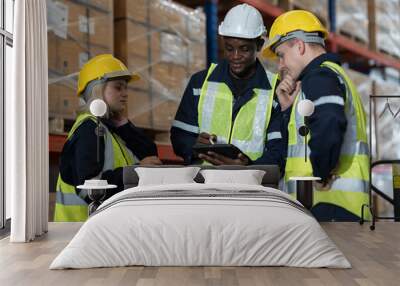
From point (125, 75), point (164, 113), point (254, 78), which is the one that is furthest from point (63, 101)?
point (254, 78)

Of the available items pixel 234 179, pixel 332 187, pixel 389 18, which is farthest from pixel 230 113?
pixel 389 18

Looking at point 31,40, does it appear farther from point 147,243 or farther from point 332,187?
point 332,187

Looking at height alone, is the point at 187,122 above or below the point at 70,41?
below

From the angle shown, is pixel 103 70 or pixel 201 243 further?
pixel 103 70

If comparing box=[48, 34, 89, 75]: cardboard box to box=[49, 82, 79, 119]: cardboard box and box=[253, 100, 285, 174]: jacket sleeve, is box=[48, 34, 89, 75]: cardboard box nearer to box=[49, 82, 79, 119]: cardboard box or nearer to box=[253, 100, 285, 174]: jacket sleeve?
box=[49, 82, 79, 119]: cardboard box

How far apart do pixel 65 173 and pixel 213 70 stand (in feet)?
6.80

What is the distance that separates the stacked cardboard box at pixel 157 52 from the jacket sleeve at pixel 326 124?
1.55 m

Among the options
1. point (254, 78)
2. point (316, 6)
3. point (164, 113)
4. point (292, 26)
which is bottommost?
point (164, 113)

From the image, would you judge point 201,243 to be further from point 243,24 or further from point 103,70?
point 243,24

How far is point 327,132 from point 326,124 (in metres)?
0.09

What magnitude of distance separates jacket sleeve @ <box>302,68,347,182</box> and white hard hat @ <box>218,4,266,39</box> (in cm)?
89

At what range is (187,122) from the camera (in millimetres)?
7125

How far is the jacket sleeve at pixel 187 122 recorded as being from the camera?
7.04 m

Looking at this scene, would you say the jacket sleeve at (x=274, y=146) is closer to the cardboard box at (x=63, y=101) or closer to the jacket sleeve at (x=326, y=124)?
the jacket sleeve at (x=326, y=124)
